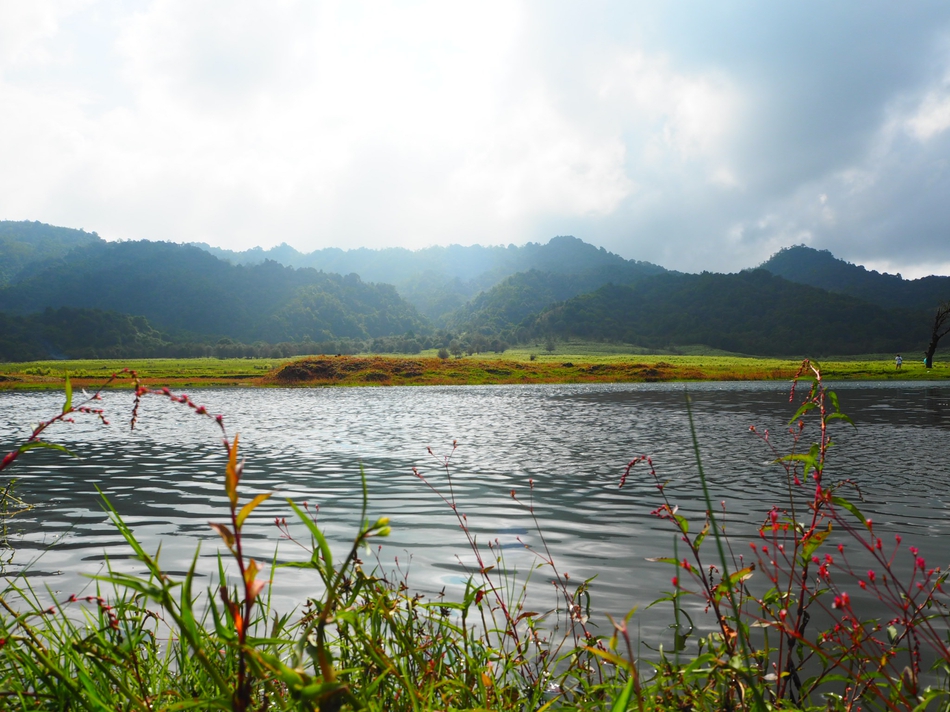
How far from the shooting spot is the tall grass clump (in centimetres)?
179

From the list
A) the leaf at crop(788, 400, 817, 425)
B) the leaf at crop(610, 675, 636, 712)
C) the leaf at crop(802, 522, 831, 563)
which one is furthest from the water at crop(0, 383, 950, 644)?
the leaf at crop(802, 522, 831, 563)

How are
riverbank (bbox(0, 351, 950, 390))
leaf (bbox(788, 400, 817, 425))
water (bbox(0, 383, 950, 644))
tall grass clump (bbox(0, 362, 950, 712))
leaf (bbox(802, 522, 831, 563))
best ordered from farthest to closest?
riverbank (bbox(0, 351, 950, 390))
water (bbox(0, 383, 950, 644))
leaf (bbox(802, 522, 831, 563))
leaf (bbox(788, 400, 817, 425))
tall grass clump (bbox(0, 362, 950, 712))

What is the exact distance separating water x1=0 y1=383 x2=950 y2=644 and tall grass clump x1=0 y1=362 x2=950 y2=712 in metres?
0.47

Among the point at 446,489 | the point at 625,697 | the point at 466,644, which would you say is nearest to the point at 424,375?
→ the point at 446,489

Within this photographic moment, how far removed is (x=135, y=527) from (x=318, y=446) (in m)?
11.4

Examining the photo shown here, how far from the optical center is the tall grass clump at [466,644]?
5.86ft

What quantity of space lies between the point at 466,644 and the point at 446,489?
36.2 feet

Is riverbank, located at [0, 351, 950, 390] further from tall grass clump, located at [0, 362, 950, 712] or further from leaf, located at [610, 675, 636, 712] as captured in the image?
leaf, located at [610, 675, 636, 712]

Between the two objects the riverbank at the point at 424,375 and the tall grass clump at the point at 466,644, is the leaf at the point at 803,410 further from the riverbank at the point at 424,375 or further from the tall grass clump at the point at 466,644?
the riverbank at the point at 424,375

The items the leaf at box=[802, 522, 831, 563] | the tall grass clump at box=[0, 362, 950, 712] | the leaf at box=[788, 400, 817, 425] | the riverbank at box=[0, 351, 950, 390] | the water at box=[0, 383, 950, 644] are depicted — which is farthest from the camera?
the riverbank at box=[0, 351, 950, 390]

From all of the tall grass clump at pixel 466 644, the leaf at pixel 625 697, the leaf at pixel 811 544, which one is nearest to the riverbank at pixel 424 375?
the tall grass clump at pixel 466 644

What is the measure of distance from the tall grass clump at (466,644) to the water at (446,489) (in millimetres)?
471

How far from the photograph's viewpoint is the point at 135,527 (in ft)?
35.7

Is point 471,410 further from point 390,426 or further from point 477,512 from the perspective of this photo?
point 477,512
